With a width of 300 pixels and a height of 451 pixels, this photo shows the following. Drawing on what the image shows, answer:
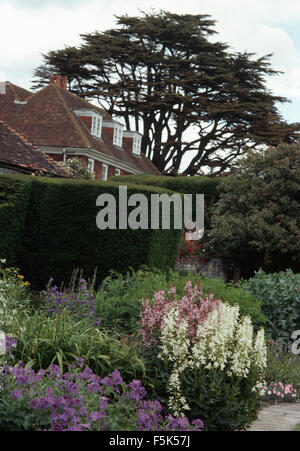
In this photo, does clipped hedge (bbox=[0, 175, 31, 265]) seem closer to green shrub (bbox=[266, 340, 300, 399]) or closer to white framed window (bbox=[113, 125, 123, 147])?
green shrub (bbox=[266, 340, 300, 399])

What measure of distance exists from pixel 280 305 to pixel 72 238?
5.16 metres

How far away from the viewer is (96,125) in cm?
3053

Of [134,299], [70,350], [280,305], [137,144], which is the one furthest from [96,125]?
[70,350]

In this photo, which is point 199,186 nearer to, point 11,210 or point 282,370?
point 11,210

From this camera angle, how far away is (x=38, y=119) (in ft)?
94.8

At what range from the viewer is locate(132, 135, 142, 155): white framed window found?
116 ft

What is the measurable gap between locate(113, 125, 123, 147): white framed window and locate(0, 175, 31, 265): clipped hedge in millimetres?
20890

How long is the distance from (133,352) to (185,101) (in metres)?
27.6

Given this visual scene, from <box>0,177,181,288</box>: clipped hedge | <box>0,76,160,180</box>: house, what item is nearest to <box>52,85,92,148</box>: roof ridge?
<box>0,76,160,180</box>: house

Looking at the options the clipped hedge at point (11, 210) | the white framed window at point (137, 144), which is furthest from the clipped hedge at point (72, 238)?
the white framed window at point (137, 144)

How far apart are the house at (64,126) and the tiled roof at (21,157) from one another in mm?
9092

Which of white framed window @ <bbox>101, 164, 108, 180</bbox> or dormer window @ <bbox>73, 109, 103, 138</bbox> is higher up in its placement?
dormer window @ <bbox>73, 109, 103, 138</bbox>

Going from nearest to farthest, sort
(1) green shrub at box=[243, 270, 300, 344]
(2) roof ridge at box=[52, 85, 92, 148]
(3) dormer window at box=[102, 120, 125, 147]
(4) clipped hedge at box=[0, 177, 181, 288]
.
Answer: (1) green shrub at box=[243, 270, 300, 344] → (4) clipped hedge at box=[0, 177, 181, 288] → (2) roof ridge at box=[52, 85, 92, 148] → (3) dormer window at box=[102, 120, 125, 147]

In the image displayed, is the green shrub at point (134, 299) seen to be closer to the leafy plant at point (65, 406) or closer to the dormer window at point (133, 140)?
the leafy plant at point (65, 406)
